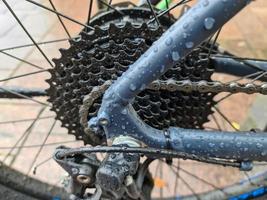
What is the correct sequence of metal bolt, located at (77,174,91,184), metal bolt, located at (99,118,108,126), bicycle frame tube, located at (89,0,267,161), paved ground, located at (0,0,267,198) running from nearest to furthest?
bicycle frame tube, located at (89,0,267,161) < metal bolt, located at (99,118,108,126) < metal bolt, located at (77,174,91,184) < paved ground, located at (0,0,267,198)

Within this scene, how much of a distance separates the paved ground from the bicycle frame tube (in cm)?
65

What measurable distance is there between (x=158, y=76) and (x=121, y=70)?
19 cm

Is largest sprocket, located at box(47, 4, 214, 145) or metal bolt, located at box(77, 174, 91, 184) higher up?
largest sprocket, located at box(47, 4, 214, 145)

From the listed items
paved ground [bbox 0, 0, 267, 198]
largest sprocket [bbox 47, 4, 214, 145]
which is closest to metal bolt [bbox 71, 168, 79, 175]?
largest sprocket [bbox 47, 4, 214, 145]

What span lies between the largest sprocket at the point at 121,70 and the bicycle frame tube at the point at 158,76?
104 mm

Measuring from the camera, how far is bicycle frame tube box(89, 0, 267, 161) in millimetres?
577

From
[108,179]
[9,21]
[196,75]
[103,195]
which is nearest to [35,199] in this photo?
[103,195]

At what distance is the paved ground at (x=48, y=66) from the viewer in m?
1.45

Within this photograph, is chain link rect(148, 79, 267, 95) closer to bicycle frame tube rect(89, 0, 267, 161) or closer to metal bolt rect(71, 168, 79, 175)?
bicycle frame tube rect(89, 0, 267, 161)

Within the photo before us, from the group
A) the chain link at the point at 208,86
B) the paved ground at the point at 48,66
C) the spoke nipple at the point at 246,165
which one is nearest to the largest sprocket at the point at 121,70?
the chain link at the point at 208,86

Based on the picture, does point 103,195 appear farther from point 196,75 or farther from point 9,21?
point 9,21

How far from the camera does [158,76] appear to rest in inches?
25.5

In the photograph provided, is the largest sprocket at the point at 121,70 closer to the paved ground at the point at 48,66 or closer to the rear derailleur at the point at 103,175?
the rear derailleur at the point at 103,175

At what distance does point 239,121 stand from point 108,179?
0.97m
